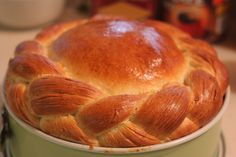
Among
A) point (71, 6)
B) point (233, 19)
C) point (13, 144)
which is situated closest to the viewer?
point (13, 144)

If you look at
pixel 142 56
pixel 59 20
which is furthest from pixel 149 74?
pixel 59 20

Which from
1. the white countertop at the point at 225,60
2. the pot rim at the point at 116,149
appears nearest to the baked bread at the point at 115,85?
the pot rim at the point at 116,149

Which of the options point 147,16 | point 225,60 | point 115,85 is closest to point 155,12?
point 147,16

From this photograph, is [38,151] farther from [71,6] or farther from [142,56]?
[71,6]

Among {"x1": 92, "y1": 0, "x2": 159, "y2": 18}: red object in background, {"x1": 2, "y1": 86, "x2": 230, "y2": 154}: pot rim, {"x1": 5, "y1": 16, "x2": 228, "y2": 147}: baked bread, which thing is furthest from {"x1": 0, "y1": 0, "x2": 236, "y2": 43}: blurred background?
{"x1": 2, "y1": 86, "x2": 230, "y2": 154}: pot rim

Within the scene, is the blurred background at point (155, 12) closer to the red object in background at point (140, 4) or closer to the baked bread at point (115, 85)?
the red object in background at point (140, 4)

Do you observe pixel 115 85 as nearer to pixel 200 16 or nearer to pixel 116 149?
Result: pixel 116 149
